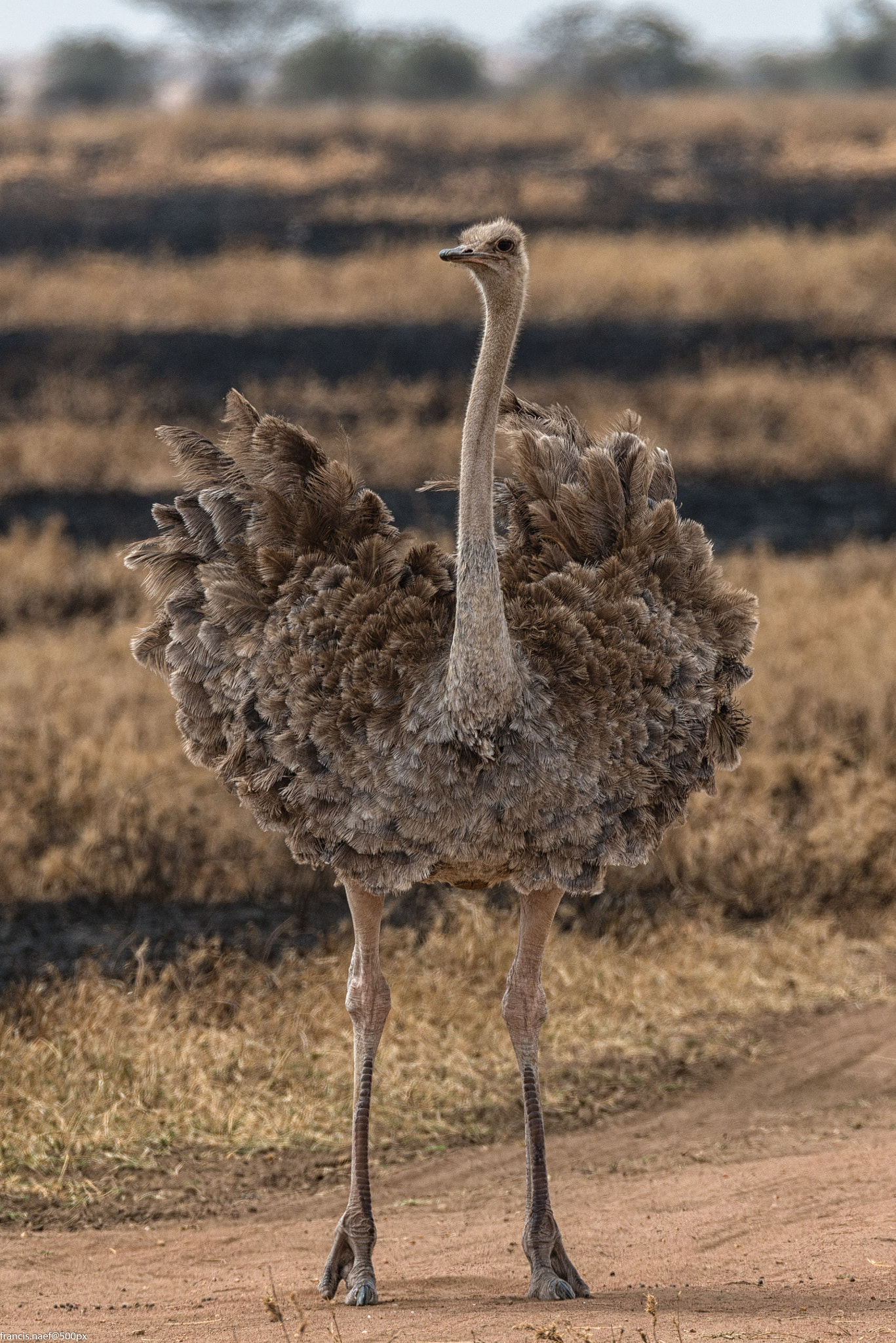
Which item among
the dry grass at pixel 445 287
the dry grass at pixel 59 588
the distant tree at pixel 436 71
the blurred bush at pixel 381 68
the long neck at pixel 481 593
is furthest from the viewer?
the distant tree at pixel 436 71

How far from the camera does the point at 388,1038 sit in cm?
647

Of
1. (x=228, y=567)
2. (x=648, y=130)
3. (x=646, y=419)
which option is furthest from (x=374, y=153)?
(x=228, y=567)

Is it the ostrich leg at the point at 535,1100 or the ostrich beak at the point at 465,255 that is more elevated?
the ostrich beak at the point at 465,255

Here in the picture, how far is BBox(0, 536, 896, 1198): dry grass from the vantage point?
592cm

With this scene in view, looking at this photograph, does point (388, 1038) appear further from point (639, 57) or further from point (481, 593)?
point (639, 57)

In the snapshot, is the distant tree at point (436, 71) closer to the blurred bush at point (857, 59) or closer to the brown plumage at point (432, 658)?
→ the blurred bush at point (857, 59)

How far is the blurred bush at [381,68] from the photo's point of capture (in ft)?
156

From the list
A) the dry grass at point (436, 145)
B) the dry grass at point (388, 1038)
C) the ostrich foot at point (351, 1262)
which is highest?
the dry grass at point (436, 145)

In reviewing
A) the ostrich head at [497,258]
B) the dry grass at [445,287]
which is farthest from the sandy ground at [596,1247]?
the dry grass at [445,287]

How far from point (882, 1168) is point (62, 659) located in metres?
6.46

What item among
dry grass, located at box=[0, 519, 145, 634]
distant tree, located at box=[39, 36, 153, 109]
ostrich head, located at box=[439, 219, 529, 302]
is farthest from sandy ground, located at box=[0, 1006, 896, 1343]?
distant tree, located at box=[39, 36, 153, 109]

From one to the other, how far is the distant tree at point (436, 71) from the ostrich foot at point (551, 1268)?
48.6 m

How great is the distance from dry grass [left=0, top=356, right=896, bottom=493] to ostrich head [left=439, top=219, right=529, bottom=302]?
10.7 m

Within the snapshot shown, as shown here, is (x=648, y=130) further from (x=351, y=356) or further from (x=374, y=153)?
(x=351, y=356)
